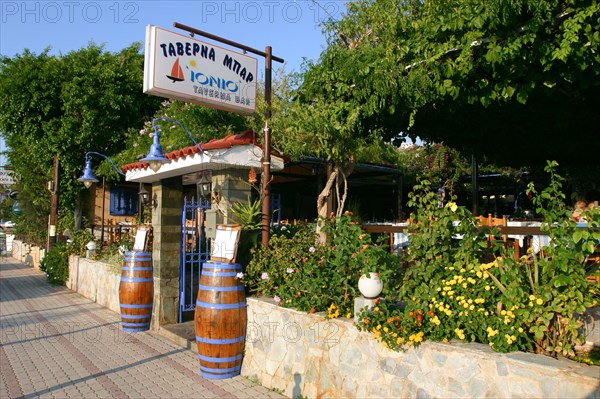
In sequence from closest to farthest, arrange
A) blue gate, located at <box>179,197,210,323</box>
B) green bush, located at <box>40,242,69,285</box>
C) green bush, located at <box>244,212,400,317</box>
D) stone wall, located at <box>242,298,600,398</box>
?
stone wall, located at <box>242,298,600,398</box>
green bush, located at <box>244,212,400,317</box>
blue gate, located at <box>179,197,210,323</box>
green bush, located at <box>40,242,69,285</box>

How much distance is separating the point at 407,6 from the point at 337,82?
1.11 m

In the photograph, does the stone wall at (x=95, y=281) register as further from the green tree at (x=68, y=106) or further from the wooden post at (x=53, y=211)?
the green tree at (x=68, y=106)

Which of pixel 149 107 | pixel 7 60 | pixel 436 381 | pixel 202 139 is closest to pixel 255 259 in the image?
pixel 436 381

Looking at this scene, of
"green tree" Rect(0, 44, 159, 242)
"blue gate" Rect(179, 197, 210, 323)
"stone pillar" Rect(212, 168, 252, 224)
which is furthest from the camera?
"green tree" Rect(0, 44, 159, 242)

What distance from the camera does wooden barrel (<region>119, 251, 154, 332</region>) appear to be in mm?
7352

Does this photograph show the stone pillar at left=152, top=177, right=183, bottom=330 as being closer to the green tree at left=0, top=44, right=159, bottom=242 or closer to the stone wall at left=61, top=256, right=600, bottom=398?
the stone wall at left=61, top=256, right=600, bottom=398

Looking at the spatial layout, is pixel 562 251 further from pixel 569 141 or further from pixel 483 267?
pixel 569 141

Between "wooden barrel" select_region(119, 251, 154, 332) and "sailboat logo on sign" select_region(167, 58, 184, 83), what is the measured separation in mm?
3041

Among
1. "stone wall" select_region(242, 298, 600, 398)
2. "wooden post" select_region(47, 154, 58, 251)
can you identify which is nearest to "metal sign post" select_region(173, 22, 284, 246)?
"stone wall" select_region(242, 298, 600, 398)

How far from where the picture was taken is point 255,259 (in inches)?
228

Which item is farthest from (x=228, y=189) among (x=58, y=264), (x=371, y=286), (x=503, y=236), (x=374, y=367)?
(x=58, y=264)

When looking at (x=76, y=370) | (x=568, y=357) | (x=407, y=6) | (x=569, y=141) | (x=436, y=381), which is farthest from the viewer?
(x=569, y=141)

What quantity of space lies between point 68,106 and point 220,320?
14.0 metres

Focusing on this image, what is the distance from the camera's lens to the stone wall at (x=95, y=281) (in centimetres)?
955
